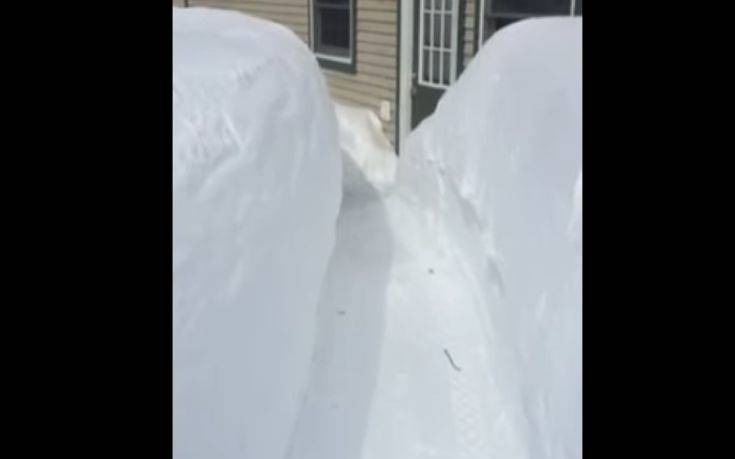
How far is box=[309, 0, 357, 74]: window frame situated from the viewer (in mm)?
7242

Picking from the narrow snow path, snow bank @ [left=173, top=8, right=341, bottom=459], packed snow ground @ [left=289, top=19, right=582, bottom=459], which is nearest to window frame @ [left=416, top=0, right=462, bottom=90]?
packed snow ground @ [left=289, top=19, right=582, bottom=459]

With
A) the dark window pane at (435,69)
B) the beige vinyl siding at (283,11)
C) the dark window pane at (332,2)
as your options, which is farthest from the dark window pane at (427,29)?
the beige vinyl siding at (283,11)

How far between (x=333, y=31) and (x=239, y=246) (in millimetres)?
6246

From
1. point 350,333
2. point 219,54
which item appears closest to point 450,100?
point 350,333

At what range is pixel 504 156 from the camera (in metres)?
3.37

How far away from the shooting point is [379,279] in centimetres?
410

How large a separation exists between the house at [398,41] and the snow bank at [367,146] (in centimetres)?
11

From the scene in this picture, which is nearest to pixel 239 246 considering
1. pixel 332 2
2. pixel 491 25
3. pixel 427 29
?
pixel 491 25

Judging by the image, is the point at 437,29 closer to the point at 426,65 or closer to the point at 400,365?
the point at 426,65

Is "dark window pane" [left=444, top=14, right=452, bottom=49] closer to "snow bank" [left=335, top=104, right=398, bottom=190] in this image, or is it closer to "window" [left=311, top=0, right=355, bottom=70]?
"snow bank" [left=335, top=104, right=398, bottom=190]

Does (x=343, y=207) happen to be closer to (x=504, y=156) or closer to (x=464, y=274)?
(x=464, y=274)

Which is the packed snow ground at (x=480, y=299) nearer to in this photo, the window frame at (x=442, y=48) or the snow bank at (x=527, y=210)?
the snow bank at (x=527, y=210)

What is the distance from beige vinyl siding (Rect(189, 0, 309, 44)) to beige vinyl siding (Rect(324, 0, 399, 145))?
110cm
